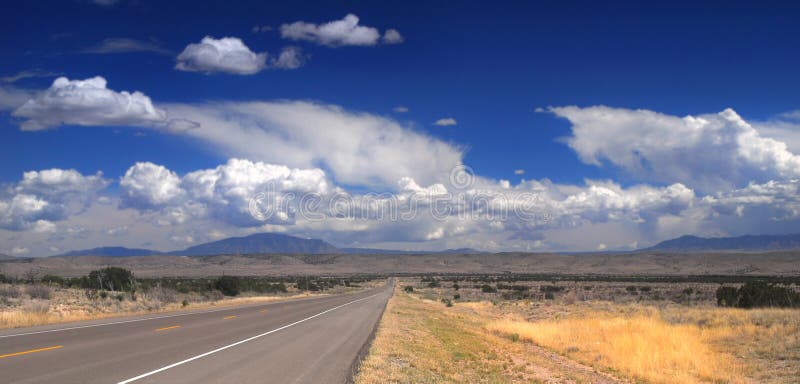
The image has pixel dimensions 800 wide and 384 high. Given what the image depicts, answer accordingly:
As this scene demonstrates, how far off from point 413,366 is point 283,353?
3.53 m

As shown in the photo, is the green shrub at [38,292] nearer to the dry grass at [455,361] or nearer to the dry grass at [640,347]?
the dry grass at [455,361]

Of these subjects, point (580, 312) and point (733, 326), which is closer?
point (733, 326)

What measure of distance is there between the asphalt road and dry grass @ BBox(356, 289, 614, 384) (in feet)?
2.58

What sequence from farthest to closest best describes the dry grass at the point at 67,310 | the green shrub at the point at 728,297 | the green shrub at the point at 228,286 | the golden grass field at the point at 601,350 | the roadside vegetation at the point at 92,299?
the green shrub at the point at 228,286 → the green shrub at the point at 728,297 → the roadside vegetation at the point at 92,299 → the dry grass at the point at 67,310 → the golden grass field at the point at 601,350

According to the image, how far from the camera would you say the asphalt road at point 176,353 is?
438 inches

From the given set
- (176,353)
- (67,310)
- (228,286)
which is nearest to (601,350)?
(176,353)

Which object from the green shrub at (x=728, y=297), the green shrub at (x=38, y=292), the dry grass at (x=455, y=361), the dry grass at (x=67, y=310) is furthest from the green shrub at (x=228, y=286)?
the green shrub at (x=728, y=297)

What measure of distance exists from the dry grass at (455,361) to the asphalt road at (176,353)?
31.0 inches

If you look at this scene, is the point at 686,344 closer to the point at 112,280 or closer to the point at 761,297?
the point at 761,297

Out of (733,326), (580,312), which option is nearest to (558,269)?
(580,312)

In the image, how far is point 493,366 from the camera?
52.6 feet

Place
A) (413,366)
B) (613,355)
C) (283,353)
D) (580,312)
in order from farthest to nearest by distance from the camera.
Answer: (580,312) → (613,355) → (283,353) → (413,366)

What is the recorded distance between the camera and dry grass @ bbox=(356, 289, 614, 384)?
13.1 metres

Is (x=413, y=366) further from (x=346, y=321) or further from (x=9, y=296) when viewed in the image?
(x=9, y=296)
